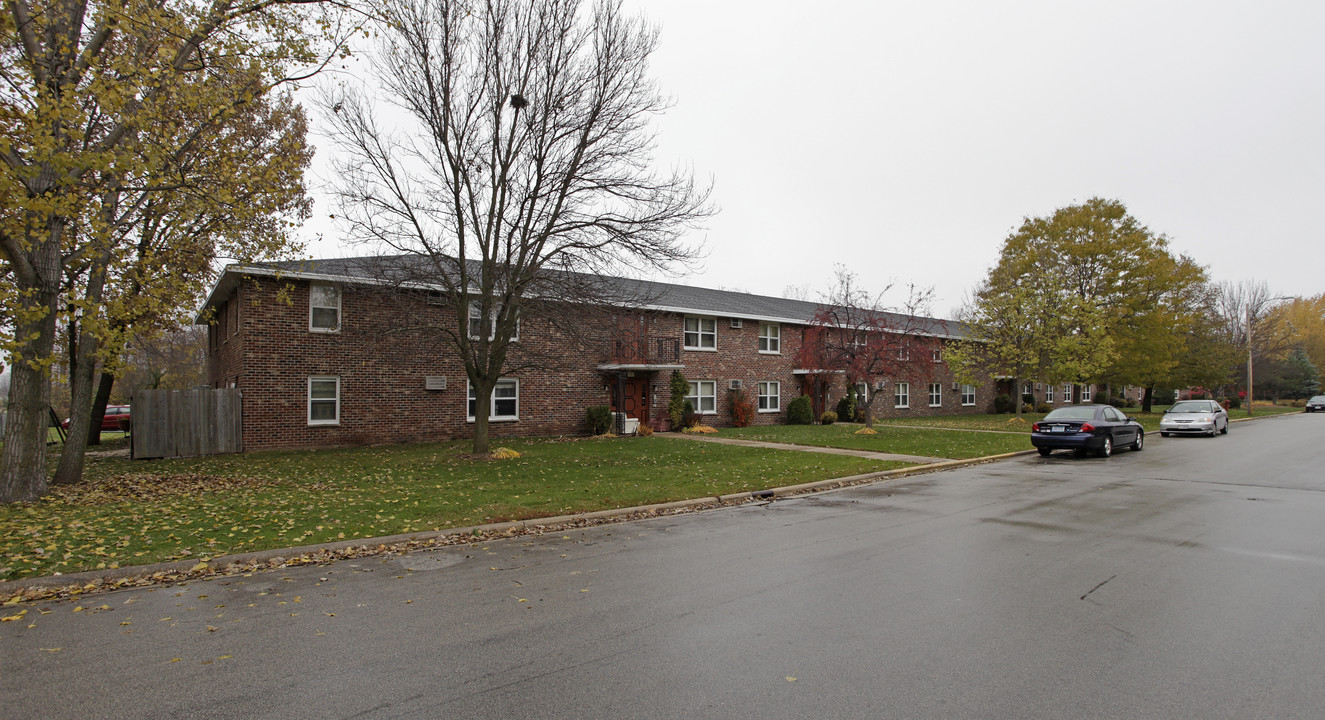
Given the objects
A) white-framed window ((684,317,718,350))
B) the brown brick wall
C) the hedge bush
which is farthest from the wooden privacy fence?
Answer: the hedge bush

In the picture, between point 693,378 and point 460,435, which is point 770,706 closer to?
point 460,435

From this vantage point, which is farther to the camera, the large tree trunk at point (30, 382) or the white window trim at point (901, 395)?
the white window trim at point (901, 395)

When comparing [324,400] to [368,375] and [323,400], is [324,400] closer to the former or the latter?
[323,400]

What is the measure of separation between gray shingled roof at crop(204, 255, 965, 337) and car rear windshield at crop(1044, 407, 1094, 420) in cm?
1130

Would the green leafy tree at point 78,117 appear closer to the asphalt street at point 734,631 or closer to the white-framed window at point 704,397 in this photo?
the asphalt street at point 734,631

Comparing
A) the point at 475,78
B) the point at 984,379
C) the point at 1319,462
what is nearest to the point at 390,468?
the point at 475,78

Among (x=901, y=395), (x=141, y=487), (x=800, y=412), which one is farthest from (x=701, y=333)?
(x=141, y=487)

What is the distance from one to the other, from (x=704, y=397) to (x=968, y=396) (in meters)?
21.1

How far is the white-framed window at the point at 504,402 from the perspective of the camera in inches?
876

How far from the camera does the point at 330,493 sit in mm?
10969

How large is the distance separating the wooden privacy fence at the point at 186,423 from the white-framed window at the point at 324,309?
277 cm

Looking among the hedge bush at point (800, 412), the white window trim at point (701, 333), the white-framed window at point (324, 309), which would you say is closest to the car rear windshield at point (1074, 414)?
the hedge bush at point (800, 412)

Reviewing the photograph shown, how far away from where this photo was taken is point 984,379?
40.8 meters

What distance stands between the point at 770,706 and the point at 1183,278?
135 feet
